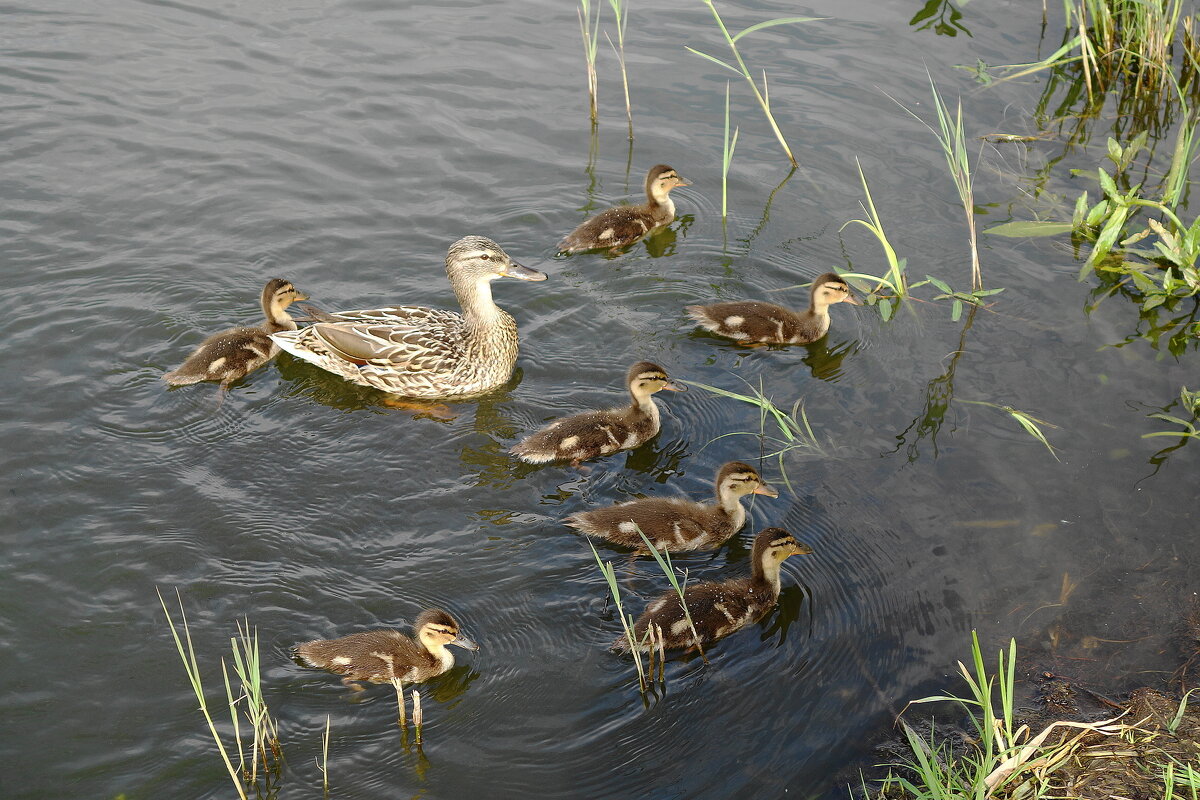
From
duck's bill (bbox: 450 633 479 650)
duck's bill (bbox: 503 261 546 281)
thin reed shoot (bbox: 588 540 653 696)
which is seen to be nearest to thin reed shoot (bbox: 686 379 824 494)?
duck's bill (bbox: 503 261 546 281)

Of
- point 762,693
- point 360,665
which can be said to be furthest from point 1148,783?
point 360,665

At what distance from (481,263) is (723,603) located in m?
2.68

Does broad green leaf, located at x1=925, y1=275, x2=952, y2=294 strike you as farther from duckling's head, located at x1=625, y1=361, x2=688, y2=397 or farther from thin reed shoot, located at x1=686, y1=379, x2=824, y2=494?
duckling's head, located at x1=625, y1=361, x2=688, y2=397

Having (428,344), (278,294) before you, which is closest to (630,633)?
(428,344)

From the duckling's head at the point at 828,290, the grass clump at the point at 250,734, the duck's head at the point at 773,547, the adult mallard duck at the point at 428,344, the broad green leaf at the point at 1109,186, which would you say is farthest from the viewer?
the broad green leaf at the point at 1109,186

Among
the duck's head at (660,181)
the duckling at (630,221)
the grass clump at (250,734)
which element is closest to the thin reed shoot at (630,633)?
the grass clump at (250,734)

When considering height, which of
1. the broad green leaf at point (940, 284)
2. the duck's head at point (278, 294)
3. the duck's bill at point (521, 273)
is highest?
the duck's bill at point (521, 273)

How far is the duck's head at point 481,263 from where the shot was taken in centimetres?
631

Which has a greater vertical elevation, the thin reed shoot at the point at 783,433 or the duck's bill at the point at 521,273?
the duck's bill at the point at 521,273

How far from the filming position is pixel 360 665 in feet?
14.1

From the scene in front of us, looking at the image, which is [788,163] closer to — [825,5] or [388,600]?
[825,5]

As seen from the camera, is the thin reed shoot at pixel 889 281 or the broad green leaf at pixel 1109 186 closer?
the thin reed shoot at pixel 889 281

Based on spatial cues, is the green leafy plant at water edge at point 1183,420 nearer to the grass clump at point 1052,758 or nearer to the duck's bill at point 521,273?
the grass clump at point 1052,758

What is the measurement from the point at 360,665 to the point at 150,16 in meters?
7.34
